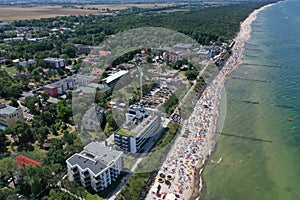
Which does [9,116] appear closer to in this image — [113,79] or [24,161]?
[24,161]

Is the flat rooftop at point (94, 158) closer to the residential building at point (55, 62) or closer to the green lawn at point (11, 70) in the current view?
the residential building at point (55, 62)

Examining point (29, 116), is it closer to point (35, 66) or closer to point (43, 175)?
point (43, 175)

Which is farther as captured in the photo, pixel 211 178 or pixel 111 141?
pixel 111 141

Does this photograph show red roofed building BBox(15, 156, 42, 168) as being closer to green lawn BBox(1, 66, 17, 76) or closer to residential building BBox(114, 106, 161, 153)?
Result: residential building BBox(114, 106, 161, 153)

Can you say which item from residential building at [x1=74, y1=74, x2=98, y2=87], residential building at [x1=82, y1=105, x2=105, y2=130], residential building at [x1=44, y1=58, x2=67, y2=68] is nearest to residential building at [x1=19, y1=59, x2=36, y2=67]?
residential building at [x1=44, y1=58, x2=67, y2=68]

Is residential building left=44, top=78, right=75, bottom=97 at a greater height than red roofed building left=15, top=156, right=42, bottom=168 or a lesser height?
greater

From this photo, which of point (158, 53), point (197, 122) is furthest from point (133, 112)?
point (158, 53)

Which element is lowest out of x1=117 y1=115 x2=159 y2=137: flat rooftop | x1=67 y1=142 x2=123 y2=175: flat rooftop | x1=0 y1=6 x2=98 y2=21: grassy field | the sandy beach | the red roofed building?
the sandy beach
